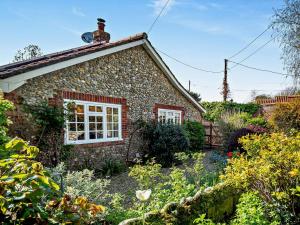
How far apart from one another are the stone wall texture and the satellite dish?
3.25 metres

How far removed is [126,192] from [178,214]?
326 centimetres

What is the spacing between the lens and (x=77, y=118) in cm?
848

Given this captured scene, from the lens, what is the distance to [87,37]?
1272cm

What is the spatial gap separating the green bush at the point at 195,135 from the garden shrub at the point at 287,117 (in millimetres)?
4073

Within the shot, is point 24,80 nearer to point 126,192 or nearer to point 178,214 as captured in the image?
point 126,192

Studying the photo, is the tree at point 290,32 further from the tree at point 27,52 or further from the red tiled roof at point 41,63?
the tree at point 27,52

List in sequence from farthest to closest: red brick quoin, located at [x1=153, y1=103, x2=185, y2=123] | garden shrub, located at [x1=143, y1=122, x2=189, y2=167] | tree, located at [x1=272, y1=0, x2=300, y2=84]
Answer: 1. red brick quoin, located at [x1=153, y1=103, x2=185, y2=123]
2. garden shrub, located at [x1=143, y1=122, x2=189, y2=167]
3. tree, located at [x1=272, y1=0, x2=300, y2=84]

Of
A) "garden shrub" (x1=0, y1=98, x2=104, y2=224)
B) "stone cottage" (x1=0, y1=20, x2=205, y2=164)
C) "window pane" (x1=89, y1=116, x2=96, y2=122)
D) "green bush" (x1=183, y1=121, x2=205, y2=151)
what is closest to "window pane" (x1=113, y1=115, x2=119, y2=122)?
"stone cottage" (x1=0, y1=20, x2=205, y2=164)

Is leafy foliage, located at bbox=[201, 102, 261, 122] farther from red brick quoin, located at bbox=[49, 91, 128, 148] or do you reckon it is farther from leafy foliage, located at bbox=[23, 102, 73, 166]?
leafy foliage, located at bbox=[23, 102, 73, 166]

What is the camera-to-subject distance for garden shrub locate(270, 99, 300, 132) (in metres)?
10.8

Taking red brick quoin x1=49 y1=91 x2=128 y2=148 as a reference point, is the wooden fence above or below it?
below

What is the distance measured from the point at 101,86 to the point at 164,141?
354cm

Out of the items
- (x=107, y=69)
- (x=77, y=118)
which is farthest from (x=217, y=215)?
(x=107, y=69)

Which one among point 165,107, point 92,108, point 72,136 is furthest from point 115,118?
point 165,107
